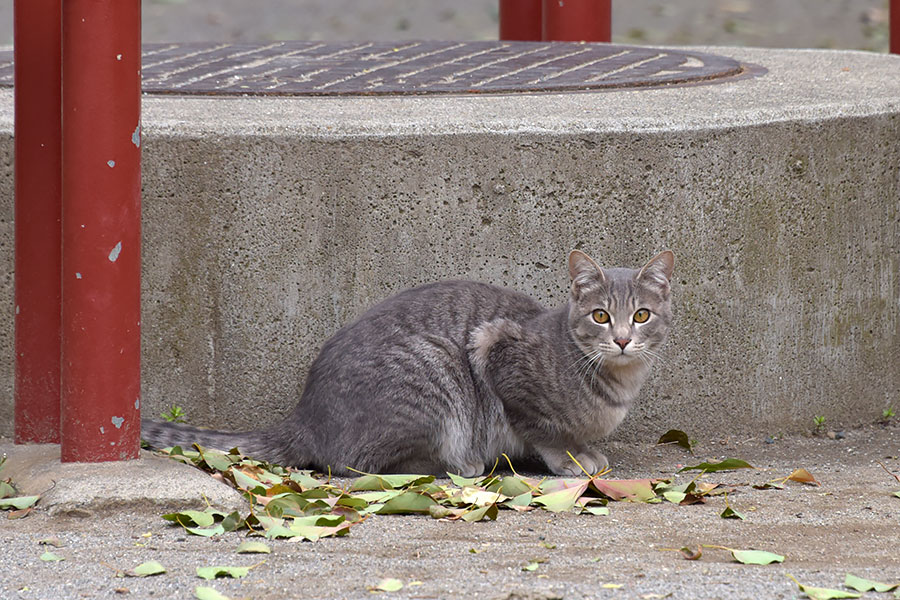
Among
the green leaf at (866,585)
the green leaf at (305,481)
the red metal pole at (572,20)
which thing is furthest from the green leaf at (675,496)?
the red metal pole at (572,20)

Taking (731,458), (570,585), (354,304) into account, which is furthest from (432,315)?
(570,585)

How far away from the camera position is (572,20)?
695cm

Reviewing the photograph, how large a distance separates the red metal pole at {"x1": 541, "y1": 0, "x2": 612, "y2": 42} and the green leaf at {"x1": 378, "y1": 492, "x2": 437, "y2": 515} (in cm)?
401

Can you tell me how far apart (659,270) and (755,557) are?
1.24 m

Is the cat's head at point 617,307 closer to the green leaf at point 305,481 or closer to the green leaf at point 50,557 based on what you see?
the green leaf at point 305,481

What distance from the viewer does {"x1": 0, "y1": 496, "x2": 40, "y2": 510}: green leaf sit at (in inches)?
136

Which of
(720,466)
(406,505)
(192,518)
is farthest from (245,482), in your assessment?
(720,466)

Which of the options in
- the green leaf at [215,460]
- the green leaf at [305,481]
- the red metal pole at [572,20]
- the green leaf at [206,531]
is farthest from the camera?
the red metal pole at [572,20]

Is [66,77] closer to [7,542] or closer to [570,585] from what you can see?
[7,542]

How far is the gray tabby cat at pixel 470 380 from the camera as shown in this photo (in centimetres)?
404

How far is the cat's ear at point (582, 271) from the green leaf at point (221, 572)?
1.58 m

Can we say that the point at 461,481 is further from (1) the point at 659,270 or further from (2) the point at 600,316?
(1) the point at 659,270

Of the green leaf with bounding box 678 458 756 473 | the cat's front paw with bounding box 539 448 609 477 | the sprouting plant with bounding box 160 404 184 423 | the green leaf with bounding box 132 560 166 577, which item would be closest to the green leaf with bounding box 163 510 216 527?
the green leaf with bounding box 132 560 166 577

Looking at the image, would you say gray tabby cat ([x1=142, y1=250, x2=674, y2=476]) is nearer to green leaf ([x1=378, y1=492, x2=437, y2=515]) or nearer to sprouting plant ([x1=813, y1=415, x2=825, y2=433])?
green leaf ([x1=378, y1=492, x2=437, y2=515])
